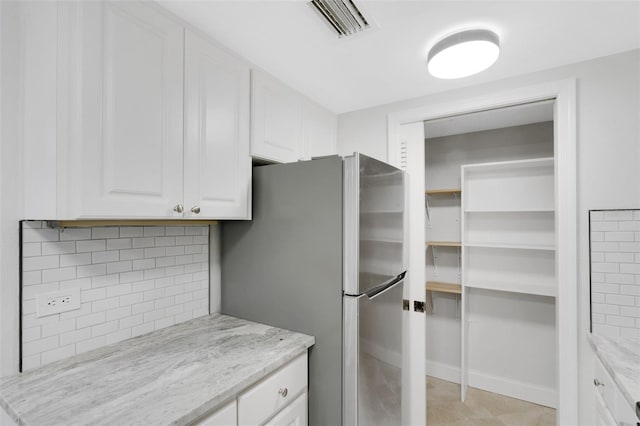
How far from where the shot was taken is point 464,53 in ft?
4.83

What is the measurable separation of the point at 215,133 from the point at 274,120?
45cm

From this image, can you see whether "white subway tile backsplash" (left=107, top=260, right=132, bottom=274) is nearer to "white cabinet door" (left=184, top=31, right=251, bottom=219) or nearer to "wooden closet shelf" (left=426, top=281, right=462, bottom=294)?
"white cabinet door" (left=184, top=31, right=251, bottom=219)

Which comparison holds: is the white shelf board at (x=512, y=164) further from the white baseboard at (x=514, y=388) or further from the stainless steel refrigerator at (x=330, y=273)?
the white baseboard at (x=514, y=388)

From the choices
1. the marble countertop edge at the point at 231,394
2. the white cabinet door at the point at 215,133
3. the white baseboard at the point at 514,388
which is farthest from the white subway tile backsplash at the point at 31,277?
the white baseboard at the point at 514,388

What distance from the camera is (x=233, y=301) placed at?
177cm

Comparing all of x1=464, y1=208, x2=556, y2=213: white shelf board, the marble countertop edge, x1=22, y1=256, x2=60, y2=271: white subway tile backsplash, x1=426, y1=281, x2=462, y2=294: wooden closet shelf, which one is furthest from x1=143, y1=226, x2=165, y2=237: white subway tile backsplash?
x1=464, y1=208, x2=556, y2=213: white shelf board

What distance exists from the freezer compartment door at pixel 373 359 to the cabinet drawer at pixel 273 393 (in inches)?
8.2

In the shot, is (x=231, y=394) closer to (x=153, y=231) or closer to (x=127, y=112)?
(x=153, y=231)

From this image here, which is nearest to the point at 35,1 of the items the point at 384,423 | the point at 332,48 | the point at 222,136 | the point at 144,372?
the point at 222,136

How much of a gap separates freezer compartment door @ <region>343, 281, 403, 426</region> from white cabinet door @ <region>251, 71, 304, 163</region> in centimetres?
93

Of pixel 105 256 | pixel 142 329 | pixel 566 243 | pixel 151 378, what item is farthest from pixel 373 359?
pixel 105 256

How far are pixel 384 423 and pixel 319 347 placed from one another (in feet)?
2.07

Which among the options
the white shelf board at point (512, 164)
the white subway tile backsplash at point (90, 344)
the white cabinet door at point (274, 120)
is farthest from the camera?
the white shelf board at point (512, 164)

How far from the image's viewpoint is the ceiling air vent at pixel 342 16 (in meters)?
1.25
